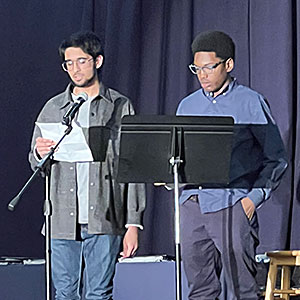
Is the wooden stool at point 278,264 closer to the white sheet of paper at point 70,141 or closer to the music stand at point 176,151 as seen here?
the music stand at point 176,151

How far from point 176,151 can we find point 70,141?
0.44m

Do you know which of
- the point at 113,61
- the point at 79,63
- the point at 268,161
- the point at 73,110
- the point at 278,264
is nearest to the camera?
the point at 73,110

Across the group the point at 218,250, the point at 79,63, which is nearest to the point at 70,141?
the point at 79,63

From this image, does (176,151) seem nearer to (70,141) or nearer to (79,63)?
(70,141)

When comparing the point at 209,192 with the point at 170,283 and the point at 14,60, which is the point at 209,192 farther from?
the point at 14,60

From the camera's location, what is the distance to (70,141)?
338 cm

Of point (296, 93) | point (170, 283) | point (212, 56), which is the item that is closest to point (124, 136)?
point (212, 56)

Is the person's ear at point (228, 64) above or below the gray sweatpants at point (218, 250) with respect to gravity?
above

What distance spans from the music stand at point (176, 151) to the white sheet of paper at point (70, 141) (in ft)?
0.52

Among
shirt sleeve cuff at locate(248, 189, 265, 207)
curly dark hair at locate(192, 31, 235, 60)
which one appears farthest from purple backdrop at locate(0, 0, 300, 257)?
shirt sleeve cuff at locate(248, 189, 265, 207)

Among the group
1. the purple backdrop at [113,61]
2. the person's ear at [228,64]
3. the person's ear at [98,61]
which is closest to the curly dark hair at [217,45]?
the person's ear at [228,64]

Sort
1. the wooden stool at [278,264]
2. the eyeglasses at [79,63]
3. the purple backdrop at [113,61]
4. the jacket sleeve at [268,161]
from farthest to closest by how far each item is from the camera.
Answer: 1. the purple backdrop at [113,61]
2. the wooden stool at [278,264]
3. the jacket sleeve at [268,161]
4. the eyeglasses at [79,63]

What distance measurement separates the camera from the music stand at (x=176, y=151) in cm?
330

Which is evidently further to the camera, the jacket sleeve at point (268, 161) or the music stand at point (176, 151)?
the jacket sleeve at point (268, 161)
